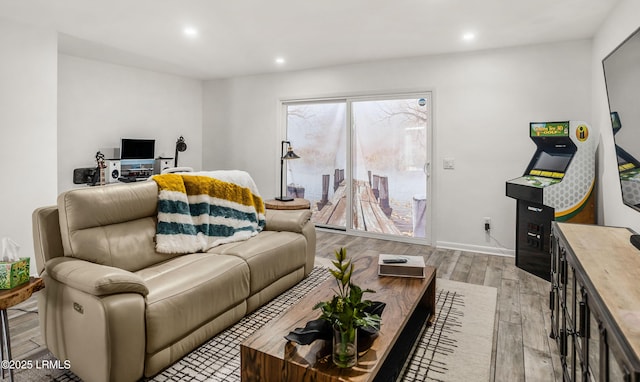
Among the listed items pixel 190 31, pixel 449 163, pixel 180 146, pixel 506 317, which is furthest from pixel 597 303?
pixel 180 146

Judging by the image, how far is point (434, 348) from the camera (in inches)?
86.7

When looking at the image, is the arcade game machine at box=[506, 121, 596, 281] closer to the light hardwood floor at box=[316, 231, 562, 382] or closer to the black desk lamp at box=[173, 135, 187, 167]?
the light hardwood floor at box=[316, 231, 562, 382]

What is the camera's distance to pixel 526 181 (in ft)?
11.9

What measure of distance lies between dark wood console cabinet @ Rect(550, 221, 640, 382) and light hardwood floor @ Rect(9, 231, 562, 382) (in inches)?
6.5

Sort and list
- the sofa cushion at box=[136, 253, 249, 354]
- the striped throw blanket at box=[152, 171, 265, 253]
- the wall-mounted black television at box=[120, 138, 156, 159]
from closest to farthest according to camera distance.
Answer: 1. the sofa cushion at box=[136, 253, 249, 354]
2. the striped throw blanket at box=[152, 171, 265, 253]
3. the wall-mounted black television at box=[120, 138, 156, 159]

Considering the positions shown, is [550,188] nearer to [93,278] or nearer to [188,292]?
[188,292]

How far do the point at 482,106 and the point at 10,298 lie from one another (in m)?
4.53

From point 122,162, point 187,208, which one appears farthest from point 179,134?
point 187,208

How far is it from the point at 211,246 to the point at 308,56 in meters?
3.03

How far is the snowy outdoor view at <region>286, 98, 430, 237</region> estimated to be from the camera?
15.8ft

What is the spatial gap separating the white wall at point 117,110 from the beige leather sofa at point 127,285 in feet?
10.1

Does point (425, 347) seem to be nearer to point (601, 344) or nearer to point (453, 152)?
point (601, 344)

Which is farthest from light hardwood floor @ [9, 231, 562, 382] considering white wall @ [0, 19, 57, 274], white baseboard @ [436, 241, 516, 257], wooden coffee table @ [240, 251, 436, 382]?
white wall @ [0, 19, 57, 274]

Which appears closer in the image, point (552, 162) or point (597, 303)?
point (597, 303)
